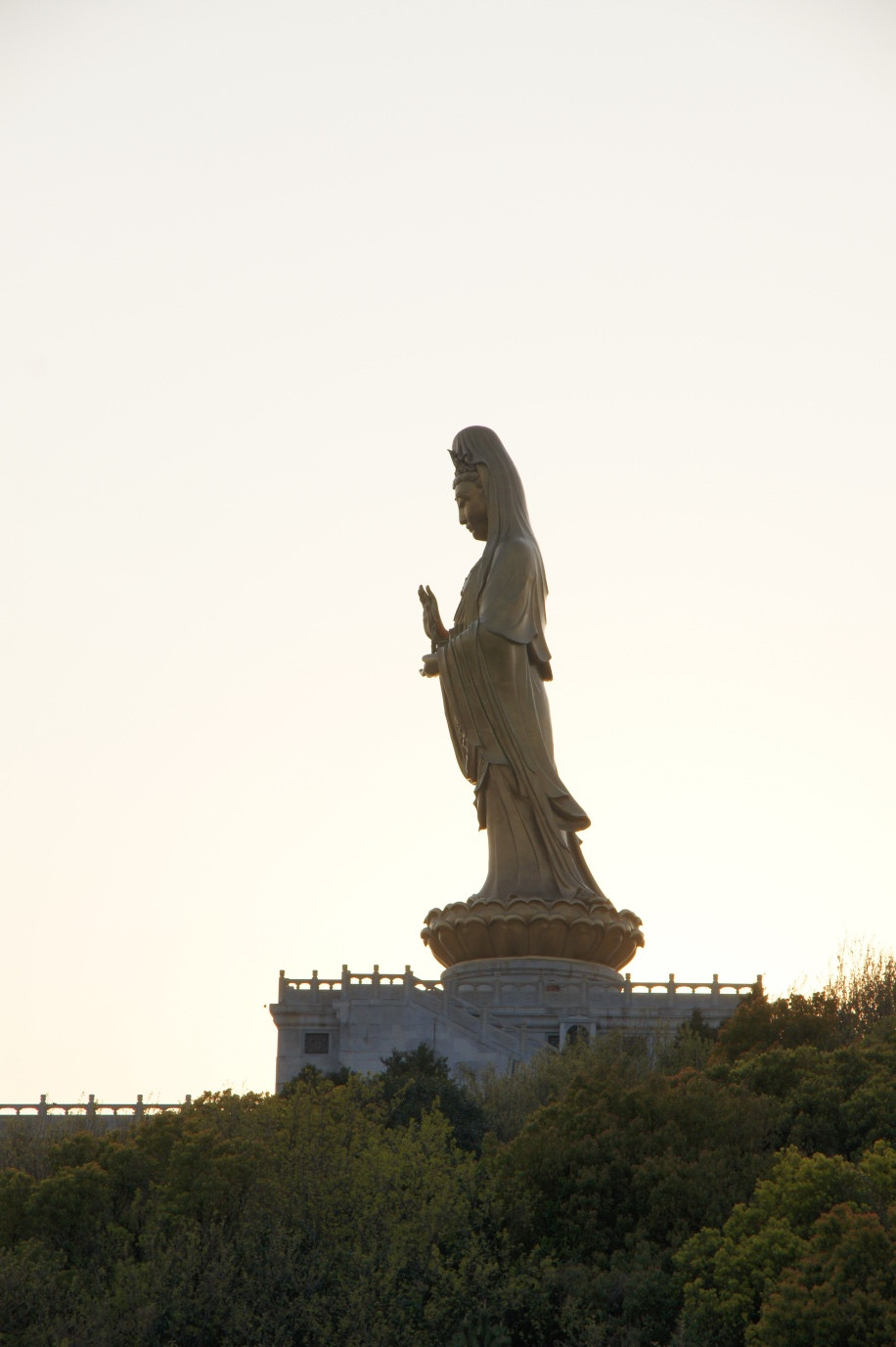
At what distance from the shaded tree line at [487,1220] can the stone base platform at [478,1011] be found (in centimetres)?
707

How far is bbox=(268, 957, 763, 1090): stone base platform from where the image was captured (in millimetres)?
33344

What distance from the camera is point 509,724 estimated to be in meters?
38.7

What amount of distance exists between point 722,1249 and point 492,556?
1991cm

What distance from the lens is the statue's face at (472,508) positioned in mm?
40094

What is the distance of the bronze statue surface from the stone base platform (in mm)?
626

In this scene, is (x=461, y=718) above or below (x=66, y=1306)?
above

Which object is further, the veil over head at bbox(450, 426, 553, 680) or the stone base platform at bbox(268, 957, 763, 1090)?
the veil over head at bbox(450, 426, 553, 680)

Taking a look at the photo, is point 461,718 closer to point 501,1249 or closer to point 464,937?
point 464,937

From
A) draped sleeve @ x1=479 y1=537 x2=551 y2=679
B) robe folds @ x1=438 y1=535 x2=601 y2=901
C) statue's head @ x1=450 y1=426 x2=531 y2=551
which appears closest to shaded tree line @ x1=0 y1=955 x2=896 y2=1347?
robe folds @ x1=438 y1=535 x2=601 y2=901

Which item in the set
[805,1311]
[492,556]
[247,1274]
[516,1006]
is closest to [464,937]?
[516,1006]

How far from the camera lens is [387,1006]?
111 ft

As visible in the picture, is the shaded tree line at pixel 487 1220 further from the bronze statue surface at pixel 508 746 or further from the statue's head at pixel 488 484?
A: the statue's head at pixel 488 484

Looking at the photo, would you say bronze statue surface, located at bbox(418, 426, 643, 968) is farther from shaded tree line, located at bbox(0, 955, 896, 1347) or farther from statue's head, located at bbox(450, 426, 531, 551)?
shaded tree line, located at bbox(0, 955, 896, 1347)

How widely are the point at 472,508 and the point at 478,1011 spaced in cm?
1003
